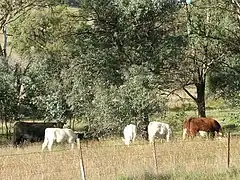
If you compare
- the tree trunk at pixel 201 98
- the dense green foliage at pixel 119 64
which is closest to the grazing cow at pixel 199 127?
the dense green foliage at pixel 119 64

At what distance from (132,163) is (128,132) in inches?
305

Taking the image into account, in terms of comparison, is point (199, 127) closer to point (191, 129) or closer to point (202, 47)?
point (191, 129)

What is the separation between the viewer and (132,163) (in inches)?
580

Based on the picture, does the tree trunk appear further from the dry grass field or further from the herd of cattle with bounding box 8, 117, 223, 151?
the dry grass field

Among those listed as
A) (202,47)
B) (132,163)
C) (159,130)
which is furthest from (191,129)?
(202,47)

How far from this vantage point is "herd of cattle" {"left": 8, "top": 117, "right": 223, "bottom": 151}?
73.7ft

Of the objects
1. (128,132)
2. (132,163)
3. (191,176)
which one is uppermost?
(128,132)

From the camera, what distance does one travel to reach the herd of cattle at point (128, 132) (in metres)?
22.5

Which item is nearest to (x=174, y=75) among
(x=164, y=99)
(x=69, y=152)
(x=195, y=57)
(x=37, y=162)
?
(x=195, y=57)

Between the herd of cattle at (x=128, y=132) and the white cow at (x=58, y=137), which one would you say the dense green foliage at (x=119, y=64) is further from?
the white cow at (x=58, y=137)

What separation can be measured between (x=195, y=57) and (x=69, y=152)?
59.7 ft

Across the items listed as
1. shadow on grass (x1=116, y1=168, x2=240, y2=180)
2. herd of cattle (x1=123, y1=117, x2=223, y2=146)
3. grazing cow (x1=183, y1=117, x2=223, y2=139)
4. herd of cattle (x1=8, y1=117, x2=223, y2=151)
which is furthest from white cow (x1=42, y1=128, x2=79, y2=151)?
shadow on grass (x1=116, y1=168, x2=240, y2=180)

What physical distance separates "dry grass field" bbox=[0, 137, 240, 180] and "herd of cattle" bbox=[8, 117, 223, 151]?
3.68 m

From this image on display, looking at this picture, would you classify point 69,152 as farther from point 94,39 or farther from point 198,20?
point 198,20
